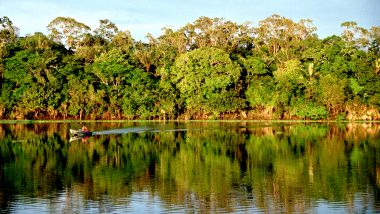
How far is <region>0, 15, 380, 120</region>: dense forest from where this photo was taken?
7156cm

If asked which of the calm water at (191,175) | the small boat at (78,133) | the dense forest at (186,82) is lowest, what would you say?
the calm water at (191,175)

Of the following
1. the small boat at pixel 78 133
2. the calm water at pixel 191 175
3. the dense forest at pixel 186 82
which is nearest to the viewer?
the calm water at pixel 191 175

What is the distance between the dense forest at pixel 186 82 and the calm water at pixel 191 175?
30479mm

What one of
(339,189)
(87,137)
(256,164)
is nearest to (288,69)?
(87,137)

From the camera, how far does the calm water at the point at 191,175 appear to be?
18281 mm

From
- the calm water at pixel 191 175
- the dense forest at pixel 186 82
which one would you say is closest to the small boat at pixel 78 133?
the calm water at pixel 191 175

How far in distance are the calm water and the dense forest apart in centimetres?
3048

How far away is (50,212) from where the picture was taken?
1728 centimetres

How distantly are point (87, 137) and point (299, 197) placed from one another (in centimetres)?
2893

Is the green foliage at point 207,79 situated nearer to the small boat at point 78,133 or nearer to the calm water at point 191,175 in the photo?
the small boat at point 78,133

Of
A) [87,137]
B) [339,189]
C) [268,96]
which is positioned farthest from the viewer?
[268,96]

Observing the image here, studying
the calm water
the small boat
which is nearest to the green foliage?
the small boat

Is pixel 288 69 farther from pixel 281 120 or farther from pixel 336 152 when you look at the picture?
pixel 336 152

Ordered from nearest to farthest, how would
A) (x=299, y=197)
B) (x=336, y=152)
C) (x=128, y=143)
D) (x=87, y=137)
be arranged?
(x=299, y=197)
(x=336, y=152)
(x=128, y=143)
(x=87, y=137)
